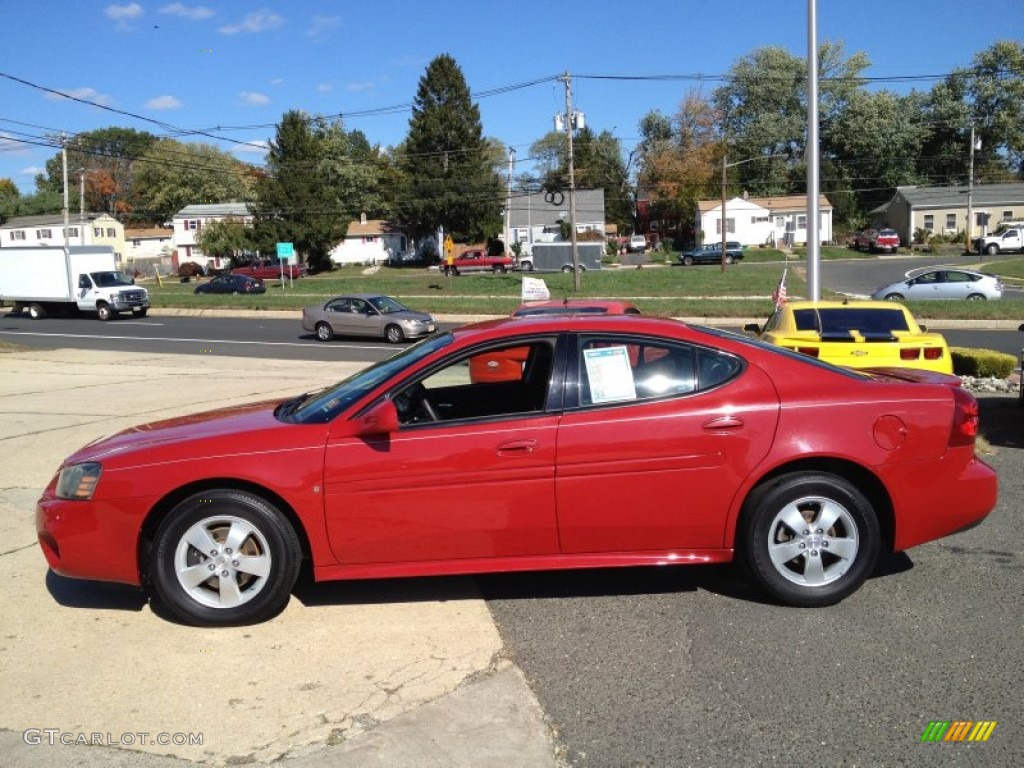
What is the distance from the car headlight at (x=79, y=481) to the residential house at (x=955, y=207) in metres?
83.3

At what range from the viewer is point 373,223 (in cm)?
8906

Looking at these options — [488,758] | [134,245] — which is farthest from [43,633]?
[134,245]

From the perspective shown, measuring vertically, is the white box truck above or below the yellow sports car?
above

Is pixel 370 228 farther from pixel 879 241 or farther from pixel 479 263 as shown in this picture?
pixel 879 241

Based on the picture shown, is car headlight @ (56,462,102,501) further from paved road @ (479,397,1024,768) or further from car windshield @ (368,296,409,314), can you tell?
car windshield @ (368,296,409,314)

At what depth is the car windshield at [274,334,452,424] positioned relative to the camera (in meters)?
4.53

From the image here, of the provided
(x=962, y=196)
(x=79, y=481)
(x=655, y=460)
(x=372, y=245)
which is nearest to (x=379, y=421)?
(x=655, y=460)

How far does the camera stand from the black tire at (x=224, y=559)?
4.29 meters

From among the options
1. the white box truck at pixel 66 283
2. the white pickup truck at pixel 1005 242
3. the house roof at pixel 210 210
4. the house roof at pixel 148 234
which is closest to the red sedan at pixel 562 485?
the white box truck at pixel 66 283

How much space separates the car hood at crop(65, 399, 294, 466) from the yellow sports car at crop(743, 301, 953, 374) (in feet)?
23.5

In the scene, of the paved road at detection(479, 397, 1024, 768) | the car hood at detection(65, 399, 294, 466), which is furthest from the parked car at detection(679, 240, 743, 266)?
the car hood at detection(65, 399, 294, 466)

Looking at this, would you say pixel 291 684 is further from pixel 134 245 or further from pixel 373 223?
pixel 134 245

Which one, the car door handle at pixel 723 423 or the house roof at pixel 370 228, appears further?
the house roof at pixel 370 228

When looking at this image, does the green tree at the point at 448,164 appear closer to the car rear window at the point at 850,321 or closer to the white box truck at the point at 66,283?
the white box truck at the point at 66,283
